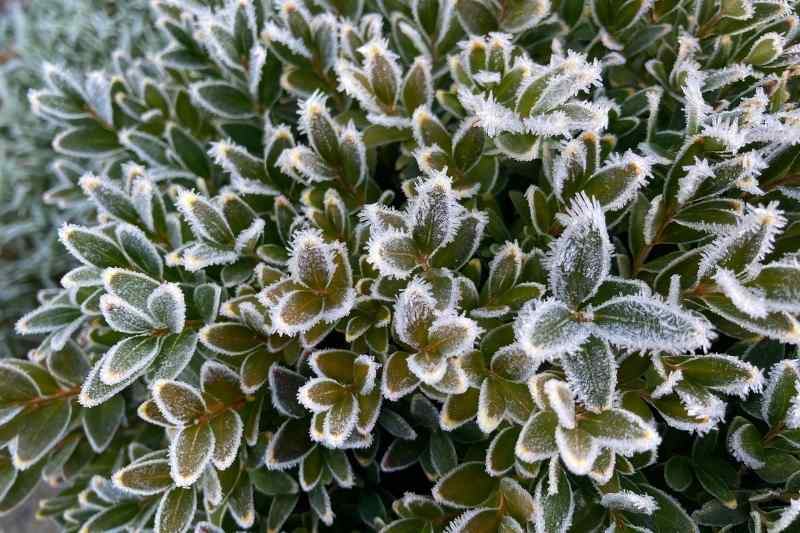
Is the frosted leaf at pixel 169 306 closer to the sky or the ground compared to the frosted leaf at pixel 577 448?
closer to the sky

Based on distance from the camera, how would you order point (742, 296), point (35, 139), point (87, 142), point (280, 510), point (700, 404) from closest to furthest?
point (742, 296) → point (700, 404) → point (280, 510) → point (87, 142) → point (35, 139)

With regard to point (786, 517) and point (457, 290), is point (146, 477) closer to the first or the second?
point (457, 290)

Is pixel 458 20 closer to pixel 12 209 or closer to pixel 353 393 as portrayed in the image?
pixel 353 393

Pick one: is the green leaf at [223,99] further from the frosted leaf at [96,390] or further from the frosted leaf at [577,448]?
the frosted leaf at [577,448]

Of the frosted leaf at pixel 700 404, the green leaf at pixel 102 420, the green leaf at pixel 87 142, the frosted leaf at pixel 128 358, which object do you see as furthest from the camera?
the green leaf at pixel 87 142

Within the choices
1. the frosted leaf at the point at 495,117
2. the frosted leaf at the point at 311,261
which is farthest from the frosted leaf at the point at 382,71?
the frosted leaf at the point at 311,261

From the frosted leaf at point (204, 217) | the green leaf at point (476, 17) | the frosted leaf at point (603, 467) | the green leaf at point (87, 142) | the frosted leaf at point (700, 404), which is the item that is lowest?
the frosted leaf at point (603, 467)

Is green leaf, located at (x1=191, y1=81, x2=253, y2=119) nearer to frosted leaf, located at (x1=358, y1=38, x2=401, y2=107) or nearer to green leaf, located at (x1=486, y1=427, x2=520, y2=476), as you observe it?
frosted leaf, located at (x1=358, y1=38, x2=401, y2=107)

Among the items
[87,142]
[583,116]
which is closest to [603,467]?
[583,116]
